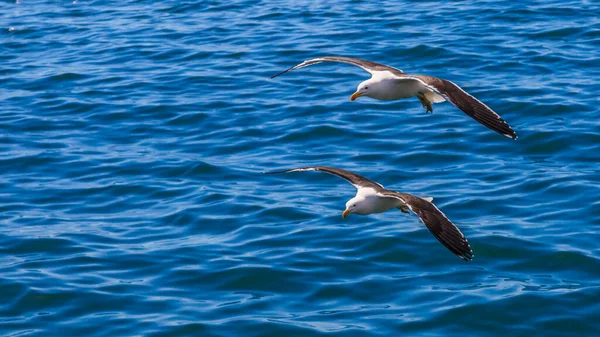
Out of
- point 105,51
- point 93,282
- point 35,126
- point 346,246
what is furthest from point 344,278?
point 105,51

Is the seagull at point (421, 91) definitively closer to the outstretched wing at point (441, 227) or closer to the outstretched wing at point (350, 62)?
the outstretched wing at point (350, 62)

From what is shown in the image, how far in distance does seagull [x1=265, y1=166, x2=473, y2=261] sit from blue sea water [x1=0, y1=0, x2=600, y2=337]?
105cm

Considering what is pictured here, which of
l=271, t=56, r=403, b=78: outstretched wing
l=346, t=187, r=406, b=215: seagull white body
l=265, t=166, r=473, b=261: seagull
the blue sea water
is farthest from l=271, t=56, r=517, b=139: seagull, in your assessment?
the blue sea water

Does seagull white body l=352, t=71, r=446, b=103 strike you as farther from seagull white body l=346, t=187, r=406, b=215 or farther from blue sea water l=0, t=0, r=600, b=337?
blue sea water l=0, t=0, r=600, b=337

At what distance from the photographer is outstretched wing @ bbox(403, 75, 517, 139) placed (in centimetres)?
1020

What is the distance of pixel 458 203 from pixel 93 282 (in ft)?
14.4

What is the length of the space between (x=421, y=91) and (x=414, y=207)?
2244 mm

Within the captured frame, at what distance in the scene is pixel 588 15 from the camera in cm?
2116

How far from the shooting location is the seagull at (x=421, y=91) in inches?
409

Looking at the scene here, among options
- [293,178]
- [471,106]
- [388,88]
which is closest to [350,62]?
[388,88]

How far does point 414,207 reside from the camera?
33.2 feet

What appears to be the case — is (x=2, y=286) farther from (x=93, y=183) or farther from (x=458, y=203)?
(x=458, y=203)

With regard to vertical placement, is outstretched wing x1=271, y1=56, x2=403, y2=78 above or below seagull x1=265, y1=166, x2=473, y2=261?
above

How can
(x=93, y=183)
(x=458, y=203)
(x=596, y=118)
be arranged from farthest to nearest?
(x=596, y=118)
(x=93, y=183)
(x=458, y=203)
